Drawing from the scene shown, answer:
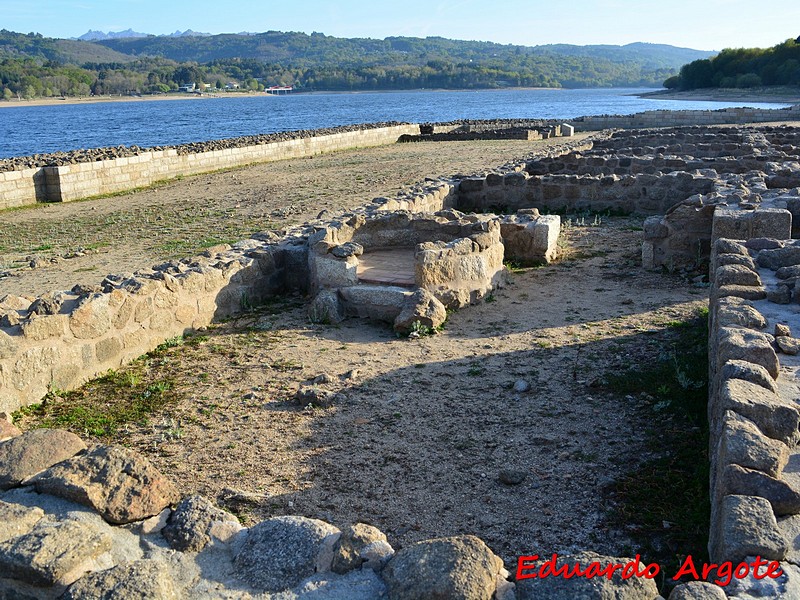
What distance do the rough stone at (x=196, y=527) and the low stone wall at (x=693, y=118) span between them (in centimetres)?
3356

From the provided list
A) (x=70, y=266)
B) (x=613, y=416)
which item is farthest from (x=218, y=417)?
(x=70, y=266)

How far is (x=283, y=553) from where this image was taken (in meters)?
3.19

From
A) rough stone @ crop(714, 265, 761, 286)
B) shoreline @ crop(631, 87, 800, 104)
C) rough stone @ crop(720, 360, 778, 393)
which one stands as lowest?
rough stone @ crop(720, 360, 778, 393)

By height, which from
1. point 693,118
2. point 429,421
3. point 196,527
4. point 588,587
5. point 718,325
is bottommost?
point 429,421

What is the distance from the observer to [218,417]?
17.9ft

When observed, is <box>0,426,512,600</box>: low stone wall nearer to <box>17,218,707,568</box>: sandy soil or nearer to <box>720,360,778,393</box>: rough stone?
<box>17,218,707,568</box>: sandy soil

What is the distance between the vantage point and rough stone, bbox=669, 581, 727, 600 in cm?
269

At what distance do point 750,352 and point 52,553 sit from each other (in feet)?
11.9

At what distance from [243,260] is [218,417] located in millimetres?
2865

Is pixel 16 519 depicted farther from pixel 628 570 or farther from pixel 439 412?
pixel 439 412

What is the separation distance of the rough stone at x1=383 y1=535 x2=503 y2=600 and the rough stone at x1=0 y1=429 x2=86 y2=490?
1.82 meters

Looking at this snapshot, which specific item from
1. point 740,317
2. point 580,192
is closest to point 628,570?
point 740,317

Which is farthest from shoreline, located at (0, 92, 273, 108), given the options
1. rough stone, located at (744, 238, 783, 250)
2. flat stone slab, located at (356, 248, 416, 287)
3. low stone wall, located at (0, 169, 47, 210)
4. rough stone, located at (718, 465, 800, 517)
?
rough stone, located at (718, 465, 800, 517)

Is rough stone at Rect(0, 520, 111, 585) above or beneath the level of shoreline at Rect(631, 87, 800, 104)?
beneath
